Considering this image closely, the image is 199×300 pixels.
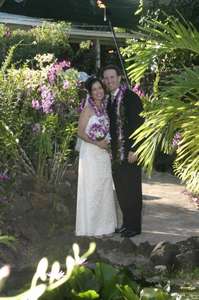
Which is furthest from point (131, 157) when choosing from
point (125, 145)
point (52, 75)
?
point (52, 75)

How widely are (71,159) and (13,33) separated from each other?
626 cm

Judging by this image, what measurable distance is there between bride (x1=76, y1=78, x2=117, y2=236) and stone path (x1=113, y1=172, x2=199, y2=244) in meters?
0.33

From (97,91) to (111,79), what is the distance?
20cm

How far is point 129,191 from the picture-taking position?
655 centimetres

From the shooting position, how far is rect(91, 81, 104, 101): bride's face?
6.24 metres

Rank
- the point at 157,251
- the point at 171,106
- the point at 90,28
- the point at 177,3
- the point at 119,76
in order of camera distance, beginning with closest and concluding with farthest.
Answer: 1. the point at 171,106
2. the point at 157,251
3. the point at 119,76
4. the point at 177,3
5. the point at 90,28

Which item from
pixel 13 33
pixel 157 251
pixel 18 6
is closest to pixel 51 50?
pixel 13 33

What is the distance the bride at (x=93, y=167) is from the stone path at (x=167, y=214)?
12.9 inches

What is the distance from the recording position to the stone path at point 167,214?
6590mm

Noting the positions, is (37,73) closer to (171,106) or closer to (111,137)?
(111,137)

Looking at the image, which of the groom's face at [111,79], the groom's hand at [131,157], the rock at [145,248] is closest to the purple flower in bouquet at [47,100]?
the groom's face at [111,79]

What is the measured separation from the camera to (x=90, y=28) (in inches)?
683

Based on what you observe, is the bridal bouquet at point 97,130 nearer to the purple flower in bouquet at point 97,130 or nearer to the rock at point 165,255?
the purple flower in bouquet at point 97,130

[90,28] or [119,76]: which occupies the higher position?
[90,28]
